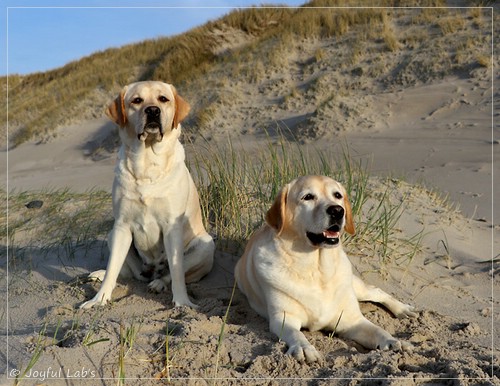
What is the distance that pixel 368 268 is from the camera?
5.75 metres

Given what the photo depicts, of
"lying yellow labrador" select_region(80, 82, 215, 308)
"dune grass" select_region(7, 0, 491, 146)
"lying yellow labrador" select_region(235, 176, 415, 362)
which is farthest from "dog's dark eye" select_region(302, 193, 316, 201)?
"dune grass" select_region(7, 0, 491, 146)

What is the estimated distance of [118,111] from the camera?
502 cm

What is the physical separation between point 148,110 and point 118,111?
32 cm

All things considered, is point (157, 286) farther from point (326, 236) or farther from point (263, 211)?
point (326, 236)

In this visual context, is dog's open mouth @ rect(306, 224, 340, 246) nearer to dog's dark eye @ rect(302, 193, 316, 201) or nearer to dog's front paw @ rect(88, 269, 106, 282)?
dog's dark eye @ rect(302, 193, 316, 201)

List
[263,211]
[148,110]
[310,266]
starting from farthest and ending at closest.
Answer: [263,211], [148,110], [310,266]

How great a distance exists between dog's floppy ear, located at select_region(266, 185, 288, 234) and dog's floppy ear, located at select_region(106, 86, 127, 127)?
149 cm

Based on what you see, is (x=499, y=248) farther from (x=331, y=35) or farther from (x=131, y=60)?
(x=131, y=60)

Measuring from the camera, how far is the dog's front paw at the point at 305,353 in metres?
3.77

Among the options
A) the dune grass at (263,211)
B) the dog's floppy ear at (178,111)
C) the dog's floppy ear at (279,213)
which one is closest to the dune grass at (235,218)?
the dune grass at (263,211)

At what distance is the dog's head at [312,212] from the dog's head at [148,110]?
120 cm

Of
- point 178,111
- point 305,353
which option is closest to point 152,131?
point 178,111

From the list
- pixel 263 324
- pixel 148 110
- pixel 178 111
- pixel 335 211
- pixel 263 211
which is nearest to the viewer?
pixel 335 211

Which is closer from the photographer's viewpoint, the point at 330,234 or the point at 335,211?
the point at 335,211
